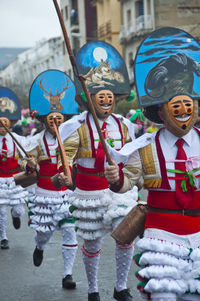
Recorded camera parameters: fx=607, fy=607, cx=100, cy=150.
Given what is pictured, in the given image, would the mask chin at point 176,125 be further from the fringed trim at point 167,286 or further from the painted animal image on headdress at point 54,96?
the painted animal image on headdress at point 54,96

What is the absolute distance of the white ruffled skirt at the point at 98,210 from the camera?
216 inches

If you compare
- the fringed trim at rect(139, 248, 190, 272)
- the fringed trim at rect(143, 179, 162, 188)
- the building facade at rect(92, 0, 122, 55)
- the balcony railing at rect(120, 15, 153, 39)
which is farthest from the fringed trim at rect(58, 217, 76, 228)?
the building facade at rect(92, 0, 122, 55)

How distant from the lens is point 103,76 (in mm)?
5785

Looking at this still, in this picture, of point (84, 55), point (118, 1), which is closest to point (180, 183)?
point (84, 55)

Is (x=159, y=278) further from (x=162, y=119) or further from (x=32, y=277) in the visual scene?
(x=32, y=277)

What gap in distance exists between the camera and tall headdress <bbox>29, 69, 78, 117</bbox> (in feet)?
22.8

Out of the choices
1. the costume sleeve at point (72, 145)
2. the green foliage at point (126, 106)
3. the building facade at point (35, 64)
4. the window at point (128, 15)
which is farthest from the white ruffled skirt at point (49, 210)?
the building facade at point (35, 64)

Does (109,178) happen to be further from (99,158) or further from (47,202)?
(47,202)

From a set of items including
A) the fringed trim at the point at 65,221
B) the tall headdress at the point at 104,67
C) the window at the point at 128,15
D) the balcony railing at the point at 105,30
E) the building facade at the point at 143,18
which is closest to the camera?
the tall headdress at the point at 104,67

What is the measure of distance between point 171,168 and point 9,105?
17.4ft

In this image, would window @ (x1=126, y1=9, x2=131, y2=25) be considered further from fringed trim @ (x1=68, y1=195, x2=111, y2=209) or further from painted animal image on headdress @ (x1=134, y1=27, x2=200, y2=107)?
painted animal image on headdress @ (x1=134, y1=27, x2=200, y2=107)

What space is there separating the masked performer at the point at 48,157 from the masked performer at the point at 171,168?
8.80 ft

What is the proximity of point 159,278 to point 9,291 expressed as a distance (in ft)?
9.09

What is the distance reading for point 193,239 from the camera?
4.01 metres
